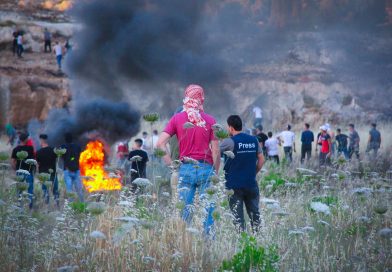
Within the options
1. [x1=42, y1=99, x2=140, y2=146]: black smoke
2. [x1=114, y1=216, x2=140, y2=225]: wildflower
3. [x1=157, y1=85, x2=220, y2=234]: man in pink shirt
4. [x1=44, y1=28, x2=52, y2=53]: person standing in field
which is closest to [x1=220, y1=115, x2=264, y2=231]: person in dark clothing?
[x1=157, y1=85, x2=220, y2=234]: man in pink shirt

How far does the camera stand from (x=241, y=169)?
7793 millimetres

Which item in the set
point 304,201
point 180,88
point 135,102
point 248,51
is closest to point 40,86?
point 135,102

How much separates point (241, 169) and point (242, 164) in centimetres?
7

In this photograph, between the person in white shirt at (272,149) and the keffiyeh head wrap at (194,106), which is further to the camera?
the person in white shirt at (272,149)

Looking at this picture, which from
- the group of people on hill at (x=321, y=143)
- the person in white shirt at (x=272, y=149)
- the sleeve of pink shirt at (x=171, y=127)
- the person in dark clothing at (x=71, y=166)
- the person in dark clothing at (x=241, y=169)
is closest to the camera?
the sleeve of pink shirt at (x=171, y=127)

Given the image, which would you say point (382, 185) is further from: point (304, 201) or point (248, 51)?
point (248, 51)

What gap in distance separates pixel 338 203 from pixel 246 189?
4.67 feet

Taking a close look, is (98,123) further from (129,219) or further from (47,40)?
(47,40)

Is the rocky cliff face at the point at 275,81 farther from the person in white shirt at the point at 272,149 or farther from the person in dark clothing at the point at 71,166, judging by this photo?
the person in dark clothing at the point at 71,166

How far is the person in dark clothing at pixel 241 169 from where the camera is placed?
7.74m

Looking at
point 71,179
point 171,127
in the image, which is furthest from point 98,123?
point 171,127

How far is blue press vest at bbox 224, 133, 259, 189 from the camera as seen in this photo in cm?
774

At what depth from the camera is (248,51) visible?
4059 cm

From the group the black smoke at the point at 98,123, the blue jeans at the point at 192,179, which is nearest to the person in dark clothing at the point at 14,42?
the black smoke at the point at 98,123
